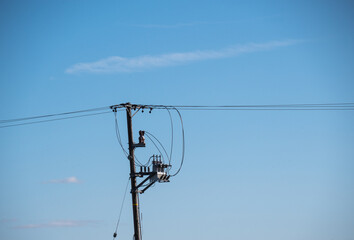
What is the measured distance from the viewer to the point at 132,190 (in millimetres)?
39250

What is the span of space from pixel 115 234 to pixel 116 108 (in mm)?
6733

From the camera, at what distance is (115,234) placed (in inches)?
1566

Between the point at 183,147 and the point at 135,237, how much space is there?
19.7 ft

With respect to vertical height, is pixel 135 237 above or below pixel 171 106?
below

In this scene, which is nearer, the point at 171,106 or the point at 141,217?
the point at 141,217

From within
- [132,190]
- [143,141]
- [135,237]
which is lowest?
[135,237]

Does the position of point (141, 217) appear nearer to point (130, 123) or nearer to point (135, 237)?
point (135, 237)

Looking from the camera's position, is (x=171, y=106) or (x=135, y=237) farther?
(x=171, y=106)

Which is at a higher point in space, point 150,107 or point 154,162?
point 150,107

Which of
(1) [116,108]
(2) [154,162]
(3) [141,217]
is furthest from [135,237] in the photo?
(1) [116,108]

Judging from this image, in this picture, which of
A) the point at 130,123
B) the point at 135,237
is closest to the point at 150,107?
the point at 130,123

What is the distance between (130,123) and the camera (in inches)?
1549

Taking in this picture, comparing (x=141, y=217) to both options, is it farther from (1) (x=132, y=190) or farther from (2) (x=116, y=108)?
(2) (x=116, y=108)

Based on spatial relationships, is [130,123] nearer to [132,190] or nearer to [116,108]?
[116,108]
